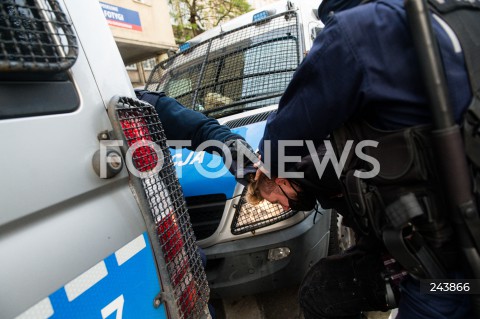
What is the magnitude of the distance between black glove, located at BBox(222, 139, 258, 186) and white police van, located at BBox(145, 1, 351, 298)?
316mm

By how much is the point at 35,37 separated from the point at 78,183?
39 centimetres

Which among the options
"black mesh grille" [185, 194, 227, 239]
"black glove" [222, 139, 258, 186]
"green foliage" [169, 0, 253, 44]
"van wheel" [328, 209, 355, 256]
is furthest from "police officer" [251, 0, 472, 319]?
"green foliage" [169, 0, 253, 44]

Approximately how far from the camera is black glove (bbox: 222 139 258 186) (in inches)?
59.3

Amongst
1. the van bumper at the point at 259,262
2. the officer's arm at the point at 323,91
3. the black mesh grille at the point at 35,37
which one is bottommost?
the van bumper at the point at 259,262

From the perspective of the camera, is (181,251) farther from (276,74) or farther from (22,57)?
(276,74)

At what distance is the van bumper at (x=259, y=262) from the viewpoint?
6.13 ft

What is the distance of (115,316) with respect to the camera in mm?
895

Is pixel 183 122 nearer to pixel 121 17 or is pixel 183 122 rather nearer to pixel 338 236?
pixel 338 236

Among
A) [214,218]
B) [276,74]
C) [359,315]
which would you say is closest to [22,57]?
[214,218]

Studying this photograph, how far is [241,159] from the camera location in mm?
1542

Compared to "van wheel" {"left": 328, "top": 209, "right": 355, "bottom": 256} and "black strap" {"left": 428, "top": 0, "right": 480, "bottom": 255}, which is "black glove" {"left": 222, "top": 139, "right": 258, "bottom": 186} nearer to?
"black strap" {"left": 428, "top": 0, "right": 480, "bottom": 255}

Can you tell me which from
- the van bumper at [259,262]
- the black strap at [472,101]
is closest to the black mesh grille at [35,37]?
the black strap at [472,101]

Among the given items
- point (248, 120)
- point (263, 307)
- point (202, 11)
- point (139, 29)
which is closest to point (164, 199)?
point (248, 120)

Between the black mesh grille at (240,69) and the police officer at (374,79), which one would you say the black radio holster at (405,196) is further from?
the black mesh grille at (240,69)
